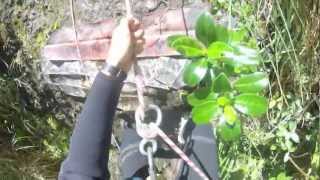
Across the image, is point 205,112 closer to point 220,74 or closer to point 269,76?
point 220,74

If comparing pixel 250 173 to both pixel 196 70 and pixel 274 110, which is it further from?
pixel 196 70

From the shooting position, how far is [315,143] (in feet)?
4.71

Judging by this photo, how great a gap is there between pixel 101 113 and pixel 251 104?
0.77ft

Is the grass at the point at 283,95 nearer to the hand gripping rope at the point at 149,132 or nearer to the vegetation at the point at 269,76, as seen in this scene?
the vegetation at the point at 269,76

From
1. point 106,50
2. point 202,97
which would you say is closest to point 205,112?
point 202,97

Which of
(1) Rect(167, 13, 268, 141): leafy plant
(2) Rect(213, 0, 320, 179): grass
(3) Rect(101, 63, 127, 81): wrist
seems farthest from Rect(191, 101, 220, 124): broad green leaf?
(2) Rect(213, 0, 320, 179): grass

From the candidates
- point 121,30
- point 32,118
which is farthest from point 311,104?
point 32,118

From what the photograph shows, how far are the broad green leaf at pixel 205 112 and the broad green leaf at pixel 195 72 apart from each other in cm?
4

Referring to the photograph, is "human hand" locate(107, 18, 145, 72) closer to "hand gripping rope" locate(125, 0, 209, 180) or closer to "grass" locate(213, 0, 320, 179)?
"hand gripping rope" locate(125, 0, 209, 180)

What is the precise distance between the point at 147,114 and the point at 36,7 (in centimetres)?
72

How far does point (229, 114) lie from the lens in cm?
114

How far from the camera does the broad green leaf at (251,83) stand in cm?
111

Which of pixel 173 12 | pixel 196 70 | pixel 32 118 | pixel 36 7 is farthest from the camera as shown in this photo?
pixel 32 118

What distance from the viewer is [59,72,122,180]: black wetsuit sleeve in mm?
1138
